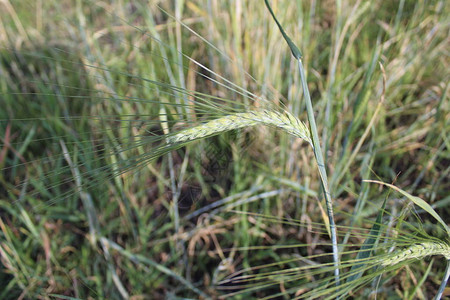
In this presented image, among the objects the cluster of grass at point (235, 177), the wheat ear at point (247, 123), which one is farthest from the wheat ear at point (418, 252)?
the cluster of grass at point (235, 177)

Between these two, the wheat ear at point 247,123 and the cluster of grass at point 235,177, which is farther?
the cluster of grass at point 235,177

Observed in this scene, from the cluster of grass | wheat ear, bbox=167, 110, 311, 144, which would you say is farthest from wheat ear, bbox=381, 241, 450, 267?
the cluster of grass

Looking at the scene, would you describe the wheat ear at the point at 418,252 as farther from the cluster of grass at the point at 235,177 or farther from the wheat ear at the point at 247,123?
the cluster of grass at the point at 235,177

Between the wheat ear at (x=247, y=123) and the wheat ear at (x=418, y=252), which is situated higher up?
the wheat ear at (x=247, y=123)

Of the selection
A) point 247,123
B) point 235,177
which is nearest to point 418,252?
point 247,123

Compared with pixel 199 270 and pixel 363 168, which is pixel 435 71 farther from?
pixel 199 270

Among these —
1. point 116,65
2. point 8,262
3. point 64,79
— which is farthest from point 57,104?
point 8,262

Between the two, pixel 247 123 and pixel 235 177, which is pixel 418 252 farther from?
pixel 235 177

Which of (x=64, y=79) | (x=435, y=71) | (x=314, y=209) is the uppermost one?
(x=64, y=79)

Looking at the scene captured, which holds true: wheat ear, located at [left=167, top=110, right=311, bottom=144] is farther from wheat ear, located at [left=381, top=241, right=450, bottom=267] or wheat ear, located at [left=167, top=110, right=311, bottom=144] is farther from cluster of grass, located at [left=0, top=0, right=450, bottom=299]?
cluster of grass, located at [left=0, top=0, right=450, bottom=299]
